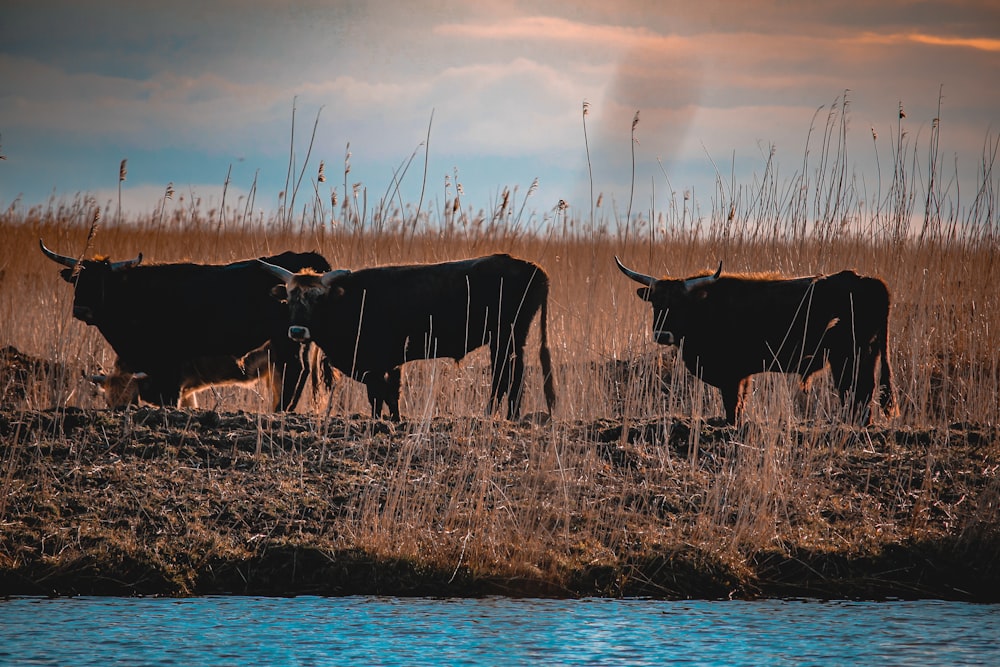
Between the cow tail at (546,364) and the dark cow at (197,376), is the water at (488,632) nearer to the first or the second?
the cow tail at (546,364)

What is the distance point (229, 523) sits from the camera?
5.35 m

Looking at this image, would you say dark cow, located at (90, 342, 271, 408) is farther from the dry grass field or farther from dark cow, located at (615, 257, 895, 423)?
dark cow, located at (615, 257, 895, 423)

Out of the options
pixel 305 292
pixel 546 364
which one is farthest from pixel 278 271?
pixel 546 364

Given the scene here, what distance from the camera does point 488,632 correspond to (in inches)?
161

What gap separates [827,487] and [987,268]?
5.84 metres

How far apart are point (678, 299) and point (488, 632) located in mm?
4705

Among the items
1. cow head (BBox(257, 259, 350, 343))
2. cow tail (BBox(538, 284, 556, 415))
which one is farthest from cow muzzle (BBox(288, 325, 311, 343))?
cow tail (BBox(538, 284, 556, 415))

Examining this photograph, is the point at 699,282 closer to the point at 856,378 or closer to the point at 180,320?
the point at 856,378

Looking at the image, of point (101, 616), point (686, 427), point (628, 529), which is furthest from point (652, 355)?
point (101, 616)

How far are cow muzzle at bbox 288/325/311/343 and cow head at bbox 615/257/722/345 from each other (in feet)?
7.77

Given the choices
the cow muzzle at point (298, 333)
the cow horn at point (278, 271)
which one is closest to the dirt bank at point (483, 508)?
the cow muzzle at point (298, 333)

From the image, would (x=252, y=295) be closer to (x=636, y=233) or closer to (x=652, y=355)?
(x=652, y=355)

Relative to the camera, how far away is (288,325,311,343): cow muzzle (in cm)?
807

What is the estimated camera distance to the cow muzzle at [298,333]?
8070 mm
